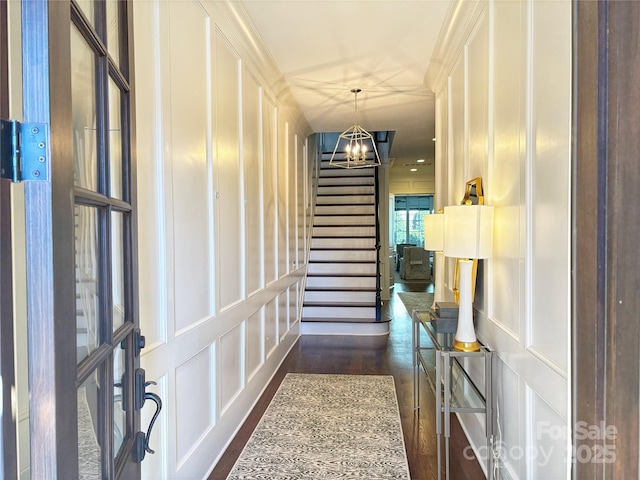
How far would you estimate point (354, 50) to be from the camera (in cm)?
303

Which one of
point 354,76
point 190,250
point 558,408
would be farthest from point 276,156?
point 558,408

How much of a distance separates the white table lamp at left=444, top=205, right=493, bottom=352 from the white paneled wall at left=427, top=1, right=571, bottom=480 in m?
0.10

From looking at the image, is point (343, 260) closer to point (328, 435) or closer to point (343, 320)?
point (343, 320)

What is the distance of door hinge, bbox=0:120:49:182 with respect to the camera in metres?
0.57

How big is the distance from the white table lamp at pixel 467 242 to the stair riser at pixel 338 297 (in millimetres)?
3615

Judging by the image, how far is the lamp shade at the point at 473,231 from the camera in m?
1.85

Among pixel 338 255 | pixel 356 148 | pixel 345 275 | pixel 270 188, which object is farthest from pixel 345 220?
pixel 270 188

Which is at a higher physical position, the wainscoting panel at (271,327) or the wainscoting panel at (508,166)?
the wainscoting panel at (508,166)

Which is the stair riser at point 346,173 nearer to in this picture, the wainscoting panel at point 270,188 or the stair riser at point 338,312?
the stair riser at point 338,312

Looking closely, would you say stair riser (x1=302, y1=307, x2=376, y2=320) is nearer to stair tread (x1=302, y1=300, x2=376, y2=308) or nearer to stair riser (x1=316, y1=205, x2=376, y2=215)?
stair tread (x1=302, y1=300, x2=376, y2=308)

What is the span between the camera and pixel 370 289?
5.62m

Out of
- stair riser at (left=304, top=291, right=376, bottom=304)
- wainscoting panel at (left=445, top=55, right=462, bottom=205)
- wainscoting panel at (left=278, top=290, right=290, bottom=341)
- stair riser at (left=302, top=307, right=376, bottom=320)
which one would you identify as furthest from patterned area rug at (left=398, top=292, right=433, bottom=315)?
wainscoting panel at (left=445, top=55, right=462, bottom=205)

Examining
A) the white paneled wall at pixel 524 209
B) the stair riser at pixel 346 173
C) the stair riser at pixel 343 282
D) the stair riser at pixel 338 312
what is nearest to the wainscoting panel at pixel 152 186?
the white paneled wall at pixel 524 209

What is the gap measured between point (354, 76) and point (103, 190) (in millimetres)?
3180
